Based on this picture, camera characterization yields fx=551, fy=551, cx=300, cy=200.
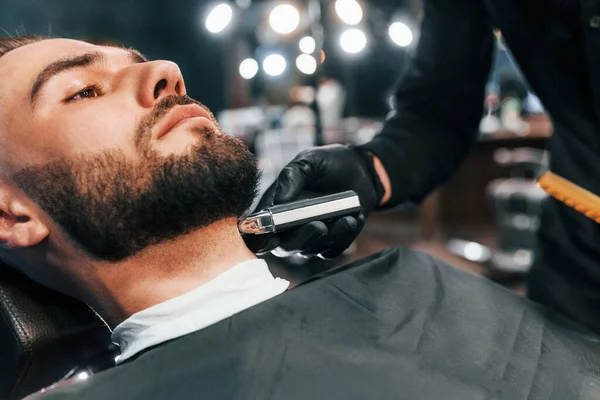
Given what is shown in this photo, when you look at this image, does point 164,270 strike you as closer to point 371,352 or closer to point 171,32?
point 371,352

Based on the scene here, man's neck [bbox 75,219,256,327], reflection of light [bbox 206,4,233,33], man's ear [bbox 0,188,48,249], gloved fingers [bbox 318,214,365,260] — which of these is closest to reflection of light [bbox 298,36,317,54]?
reflection of light [bbox 206,4,233,33]

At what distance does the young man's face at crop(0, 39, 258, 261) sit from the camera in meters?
0.94

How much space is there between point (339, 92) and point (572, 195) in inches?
185

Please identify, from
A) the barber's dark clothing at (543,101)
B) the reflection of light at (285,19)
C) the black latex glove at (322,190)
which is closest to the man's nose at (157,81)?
the black latex glove at (322,190)

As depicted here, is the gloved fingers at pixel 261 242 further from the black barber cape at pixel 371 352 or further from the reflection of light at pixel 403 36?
the reflection of light at pixel 403 36

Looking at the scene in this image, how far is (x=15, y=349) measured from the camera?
952mm

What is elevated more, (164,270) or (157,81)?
(157,81)

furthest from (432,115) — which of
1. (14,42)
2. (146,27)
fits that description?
(146,27)

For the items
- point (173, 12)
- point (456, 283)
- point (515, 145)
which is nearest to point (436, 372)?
point (456, 283)

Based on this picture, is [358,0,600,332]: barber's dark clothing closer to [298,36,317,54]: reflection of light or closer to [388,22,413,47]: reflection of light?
[298,36,317,54]: reflection of light

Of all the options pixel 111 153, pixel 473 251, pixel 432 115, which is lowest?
pixel 473 251

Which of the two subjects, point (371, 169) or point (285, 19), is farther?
point (285, 19)

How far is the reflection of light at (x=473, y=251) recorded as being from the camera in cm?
422

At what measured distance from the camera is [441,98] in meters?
1.45
